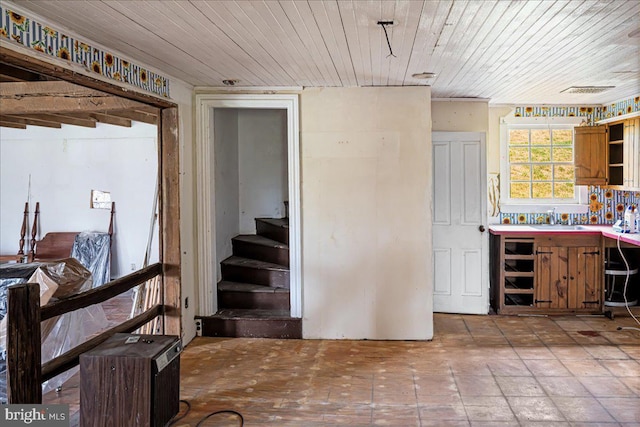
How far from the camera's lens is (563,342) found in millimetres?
4223

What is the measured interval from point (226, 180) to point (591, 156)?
4.47 metres

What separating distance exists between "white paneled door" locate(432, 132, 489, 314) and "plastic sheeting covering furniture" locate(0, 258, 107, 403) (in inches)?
144

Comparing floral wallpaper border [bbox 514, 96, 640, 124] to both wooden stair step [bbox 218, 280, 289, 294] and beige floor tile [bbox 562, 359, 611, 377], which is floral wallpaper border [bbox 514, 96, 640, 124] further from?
wooden stair step [bbox 218, 280, 289, 294]

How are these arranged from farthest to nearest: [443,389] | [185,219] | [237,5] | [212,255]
→ [212,255]
[185,219]
[443,389]
[237,5]

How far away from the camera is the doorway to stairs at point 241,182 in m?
4.38

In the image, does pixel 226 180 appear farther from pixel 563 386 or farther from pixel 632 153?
pixel 632 153

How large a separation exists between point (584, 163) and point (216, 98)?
4.46m

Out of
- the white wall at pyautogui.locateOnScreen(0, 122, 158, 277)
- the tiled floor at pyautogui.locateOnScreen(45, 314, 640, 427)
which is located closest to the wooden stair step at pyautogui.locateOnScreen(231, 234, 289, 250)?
the tiled floor at pyautogui.locateOnScreen(45, 314, 640, 427)

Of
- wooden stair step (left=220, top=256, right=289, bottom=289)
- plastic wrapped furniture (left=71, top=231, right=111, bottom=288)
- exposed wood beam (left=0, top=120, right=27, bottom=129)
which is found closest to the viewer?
wooden stair step (left=220, top=256, right=289, bottom=289)

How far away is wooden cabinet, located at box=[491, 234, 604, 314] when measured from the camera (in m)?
4.96

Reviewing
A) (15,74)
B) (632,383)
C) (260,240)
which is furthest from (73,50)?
(632,383)

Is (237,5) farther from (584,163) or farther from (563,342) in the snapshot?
(584,163)

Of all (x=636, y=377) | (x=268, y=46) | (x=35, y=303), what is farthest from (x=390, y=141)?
(x=35, y=303)

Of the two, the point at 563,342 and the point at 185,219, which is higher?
the point at 185,219
